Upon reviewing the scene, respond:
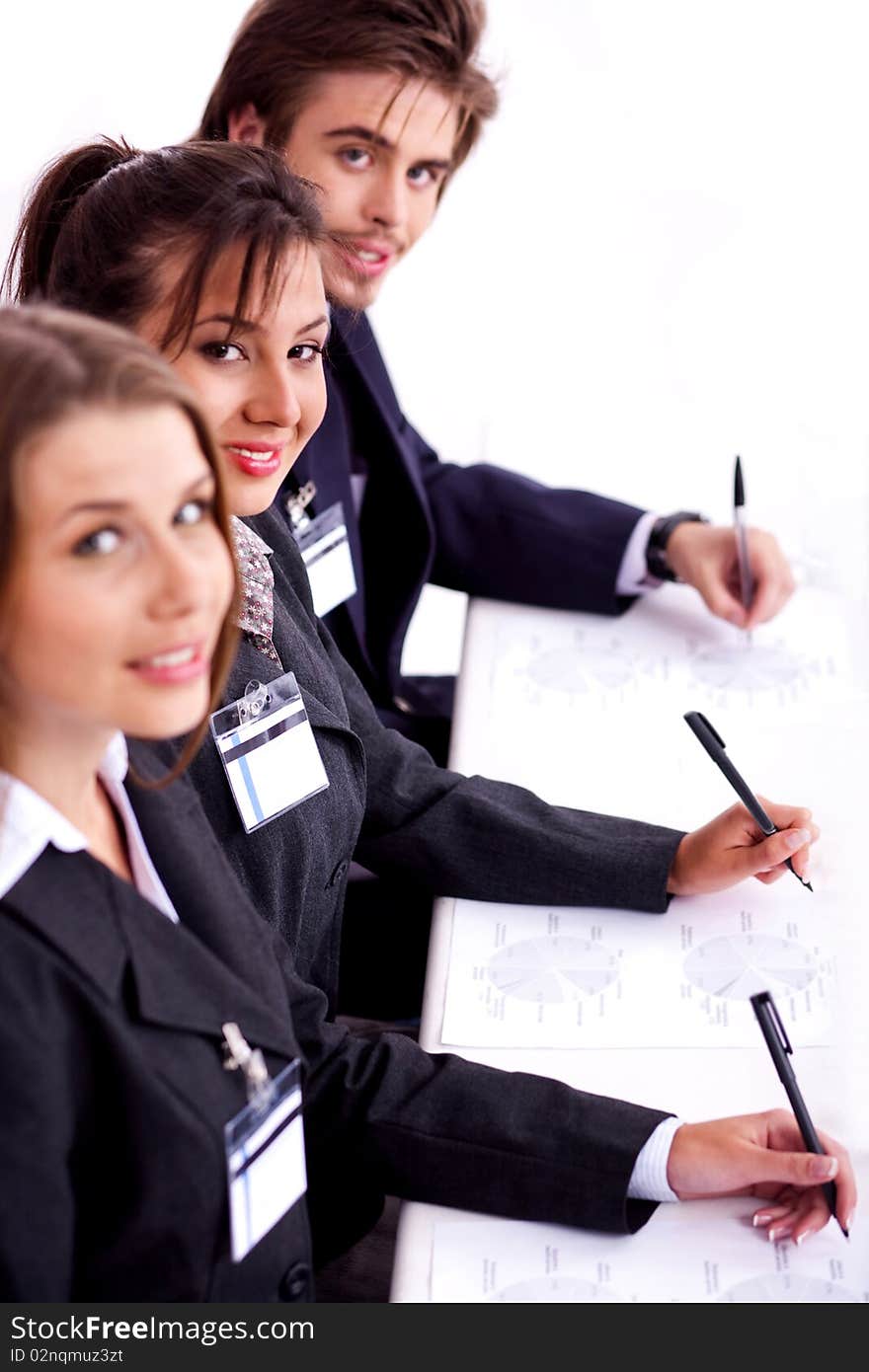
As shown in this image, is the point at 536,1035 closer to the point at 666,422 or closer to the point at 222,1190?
the point at 222,1190

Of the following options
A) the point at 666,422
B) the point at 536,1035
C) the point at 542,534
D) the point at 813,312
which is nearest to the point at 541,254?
the point at 813,312

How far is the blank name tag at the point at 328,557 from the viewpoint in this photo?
1971mm

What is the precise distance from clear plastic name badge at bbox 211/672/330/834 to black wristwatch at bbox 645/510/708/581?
82 centimetres

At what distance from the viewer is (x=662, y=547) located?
87.6 inches

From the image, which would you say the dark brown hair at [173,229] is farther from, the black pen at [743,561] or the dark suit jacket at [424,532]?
the black pen at [743,561]

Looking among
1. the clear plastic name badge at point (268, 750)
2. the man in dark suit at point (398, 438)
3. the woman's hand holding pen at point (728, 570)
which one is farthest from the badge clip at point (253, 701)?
the woman's hand holding pen at point (728, 570)

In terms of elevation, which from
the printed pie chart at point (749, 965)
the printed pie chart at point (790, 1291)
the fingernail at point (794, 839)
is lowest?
the printed pie chart at point (790, 1291)

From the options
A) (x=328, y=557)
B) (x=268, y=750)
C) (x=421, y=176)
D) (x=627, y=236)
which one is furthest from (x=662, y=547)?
(x=627, y=236)

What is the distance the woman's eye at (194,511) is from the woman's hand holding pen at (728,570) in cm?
120

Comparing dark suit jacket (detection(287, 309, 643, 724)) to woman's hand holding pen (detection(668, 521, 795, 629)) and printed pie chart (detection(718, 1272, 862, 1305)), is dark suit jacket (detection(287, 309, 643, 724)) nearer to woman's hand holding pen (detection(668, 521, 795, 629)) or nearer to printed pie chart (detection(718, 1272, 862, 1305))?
woman's hand holding pen (detection(668, 521, 795, 629))

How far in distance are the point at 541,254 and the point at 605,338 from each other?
0.34 meters

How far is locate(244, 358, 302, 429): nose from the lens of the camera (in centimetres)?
151

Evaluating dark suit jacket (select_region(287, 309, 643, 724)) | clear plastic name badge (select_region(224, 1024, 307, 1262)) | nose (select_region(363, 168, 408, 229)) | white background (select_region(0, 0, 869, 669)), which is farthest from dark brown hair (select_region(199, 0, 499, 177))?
clear plastic name badge (select_region(224, 1024, 307, 1262))

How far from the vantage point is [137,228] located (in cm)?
142
